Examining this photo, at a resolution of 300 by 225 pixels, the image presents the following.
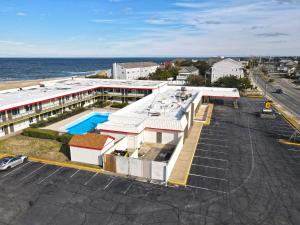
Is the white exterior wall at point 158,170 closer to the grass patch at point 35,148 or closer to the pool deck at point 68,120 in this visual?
the grass patch at point 35,148

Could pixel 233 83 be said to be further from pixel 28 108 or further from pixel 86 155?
pixel 86 155

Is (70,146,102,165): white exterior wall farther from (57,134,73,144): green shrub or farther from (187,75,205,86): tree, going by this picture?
(187,75,205,86): tree

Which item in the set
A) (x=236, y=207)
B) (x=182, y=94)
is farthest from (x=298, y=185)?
(x=182, y=94)

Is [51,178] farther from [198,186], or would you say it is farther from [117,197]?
[198,186]

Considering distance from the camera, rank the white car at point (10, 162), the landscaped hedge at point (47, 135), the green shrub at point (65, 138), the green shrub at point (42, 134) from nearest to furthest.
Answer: the white car at point (10, 162)
the green shrub at point (65, 138)
the landscaped hedge at point (47, 135)
the green shrub at point (42, 134)

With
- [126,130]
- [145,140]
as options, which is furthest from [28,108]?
[145,140]

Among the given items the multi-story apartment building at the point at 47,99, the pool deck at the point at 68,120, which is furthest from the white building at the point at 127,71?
the pool deck at the point at 68,120
